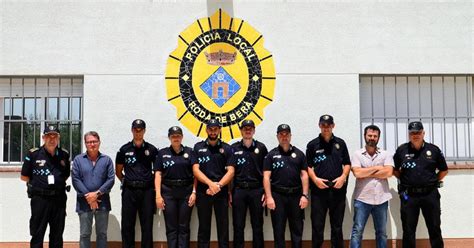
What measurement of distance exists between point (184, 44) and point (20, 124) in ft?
9.34

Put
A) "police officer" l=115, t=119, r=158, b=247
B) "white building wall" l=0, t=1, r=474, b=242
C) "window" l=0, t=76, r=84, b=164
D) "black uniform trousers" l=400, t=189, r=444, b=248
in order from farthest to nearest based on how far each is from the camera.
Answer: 1. "window" l=0, t=76, r=84, b=164
2. "white building wall" l=0, t=1, r=474, b=242
3. "police officer" l=115, t=119, r=158, b=247
4. "black uniform trousers" l=400, t=189, r=444, b=248

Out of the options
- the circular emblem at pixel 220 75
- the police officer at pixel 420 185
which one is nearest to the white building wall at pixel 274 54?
the circular emblem at pixel 220 75

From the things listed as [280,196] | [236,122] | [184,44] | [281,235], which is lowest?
[281,235]

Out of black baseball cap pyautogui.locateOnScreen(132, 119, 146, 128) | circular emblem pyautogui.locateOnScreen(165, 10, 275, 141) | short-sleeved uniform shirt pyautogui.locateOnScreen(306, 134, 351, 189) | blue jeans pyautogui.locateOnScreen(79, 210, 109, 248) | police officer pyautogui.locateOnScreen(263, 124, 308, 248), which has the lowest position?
blue jeans pyautogui.locateOnScreen(79, 210, 109, 248)

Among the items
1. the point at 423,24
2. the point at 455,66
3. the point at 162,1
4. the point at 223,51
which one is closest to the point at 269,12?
the point at 223,51

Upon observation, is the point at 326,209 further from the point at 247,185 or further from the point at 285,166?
the point at 247,185

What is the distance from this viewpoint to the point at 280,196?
714 cm

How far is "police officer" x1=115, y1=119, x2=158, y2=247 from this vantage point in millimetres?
7320

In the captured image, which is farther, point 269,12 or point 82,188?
point 269,12

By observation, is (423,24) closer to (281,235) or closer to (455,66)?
(455,66)

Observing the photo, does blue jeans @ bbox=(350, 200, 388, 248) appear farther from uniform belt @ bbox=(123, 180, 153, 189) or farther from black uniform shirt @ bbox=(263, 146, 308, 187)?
uniform belt @ bbox=(123, 180, 153, 189)

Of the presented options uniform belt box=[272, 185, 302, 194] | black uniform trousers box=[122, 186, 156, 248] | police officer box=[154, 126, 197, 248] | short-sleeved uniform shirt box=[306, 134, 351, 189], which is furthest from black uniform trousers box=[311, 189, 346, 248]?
black uniform trousers box=[122, 186, 156, 248]

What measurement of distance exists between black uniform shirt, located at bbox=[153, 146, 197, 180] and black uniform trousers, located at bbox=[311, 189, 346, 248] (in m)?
1.75

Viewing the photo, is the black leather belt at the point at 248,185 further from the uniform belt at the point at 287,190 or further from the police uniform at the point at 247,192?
the uniform belt at the point at 287,190
